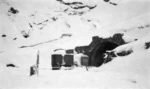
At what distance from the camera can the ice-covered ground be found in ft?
31.9

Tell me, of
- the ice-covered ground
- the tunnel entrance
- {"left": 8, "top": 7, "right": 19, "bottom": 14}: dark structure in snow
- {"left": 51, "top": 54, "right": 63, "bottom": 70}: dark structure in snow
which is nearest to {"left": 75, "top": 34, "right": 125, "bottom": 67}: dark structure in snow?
the tunnel entrance

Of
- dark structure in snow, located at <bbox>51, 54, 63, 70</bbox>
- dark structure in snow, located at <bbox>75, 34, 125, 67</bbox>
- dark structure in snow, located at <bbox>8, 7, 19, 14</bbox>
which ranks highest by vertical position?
dark structure in snow, located at <bbox>8, 7, 19, 14</bbox>

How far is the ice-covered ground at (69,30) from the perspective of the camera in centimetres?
973

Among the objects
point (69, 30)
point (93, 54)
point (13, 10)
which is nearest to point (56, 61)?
point (93, 54)

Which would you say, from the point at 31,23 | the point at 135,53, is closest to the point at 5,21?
the point at 31,23

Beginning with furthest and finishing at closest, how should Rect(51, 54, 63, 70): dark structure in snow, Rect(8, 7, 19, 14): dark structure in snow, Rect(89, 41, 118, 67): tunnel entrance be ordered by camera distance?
1. Rect(8, 7, 19, 14): dark structure in snow
2. Rect(89, 41, 118, 67): tunnel entrance
3. Rect(51, 54, 63, 70): dark structure in snow

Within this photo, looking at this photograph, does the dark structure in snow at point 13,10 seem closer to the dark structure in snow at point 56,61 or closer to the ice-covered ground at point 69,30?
the ice-covered ground at point 69,30

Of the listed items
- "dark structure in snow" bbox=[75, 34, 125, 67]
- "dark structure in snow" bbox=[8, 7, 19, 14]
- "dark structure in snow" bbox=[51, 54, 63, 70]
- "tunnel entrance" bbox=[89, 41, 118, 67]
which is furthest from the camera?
"dark structure in snow" bbox=[8, 7, 19, 14]

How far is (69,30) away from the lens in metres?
48.7

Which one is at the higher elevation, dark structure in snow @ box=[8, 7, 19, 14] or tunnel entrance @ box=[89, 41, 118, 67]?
dark structure in snow @ box=[8, 7, 19, 14]

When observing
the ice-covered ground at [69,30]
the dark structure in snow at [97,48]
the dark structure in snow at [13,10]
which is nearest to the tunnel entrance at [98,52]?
the dark structure in snow at [97,48]

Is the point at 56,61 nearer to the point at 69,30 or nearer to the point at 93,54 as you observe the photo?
the point at 93,54

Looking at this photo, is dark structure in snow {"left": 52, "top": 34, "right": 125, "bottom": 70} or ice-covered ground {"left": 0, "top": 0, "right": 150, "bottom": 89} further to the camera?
dark structure in snow {"left": 52, "top": 34, "right": 125, "bottom": 70}

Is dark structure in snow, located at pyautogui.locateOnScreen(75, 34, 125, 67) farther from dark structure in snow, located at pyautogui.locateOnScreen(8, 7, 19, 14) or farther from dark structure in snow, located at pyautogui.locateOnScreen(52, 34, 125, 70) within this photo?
dark structure in snow, located at pyautogui.locateOnScreen(8, 7, 19, 14)
